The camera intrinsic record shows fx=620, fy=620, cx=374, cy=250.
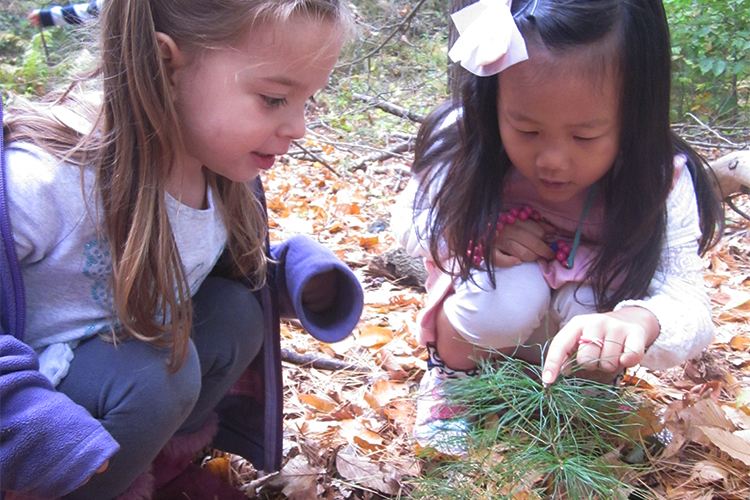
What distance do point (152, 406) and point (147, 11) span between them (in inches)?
26.2

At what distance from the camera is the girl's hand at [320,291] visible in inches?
54.4

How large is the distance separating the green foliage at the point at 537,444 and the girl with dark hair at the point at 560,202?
0.22 feet

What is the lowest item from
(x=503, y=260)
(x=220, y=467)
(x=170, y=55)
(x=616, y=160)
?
(x=220, y=467)

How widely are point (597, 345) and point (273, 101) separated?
701mm

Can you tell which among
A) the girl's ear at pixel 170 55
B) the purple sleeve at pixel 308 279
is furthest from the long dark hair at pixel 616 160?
the girl's ear at pixel 170 55

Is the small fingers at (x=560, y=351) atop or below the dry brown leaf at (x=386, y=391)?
atop

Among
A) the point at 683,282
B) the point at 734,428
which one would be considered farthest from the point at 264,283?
the point at 734,428

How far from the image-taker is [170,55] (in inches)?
42.6

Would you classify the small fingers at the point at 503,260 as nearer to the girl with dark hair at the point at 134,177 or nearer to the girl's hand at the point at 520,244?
the girl's hand at the point at 520,244

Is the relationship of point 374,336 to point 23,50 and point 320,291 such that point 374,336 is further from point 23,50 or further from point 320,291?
point 23,50

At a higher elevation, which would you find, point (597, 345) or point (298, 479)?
point (597, 345)

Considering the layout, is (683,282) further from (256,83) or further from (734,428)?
(256,83)

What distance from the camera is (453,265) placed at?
146cm

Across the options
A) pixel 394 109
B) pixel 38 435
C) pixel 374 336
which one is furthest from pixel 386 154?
pixel 38 435
